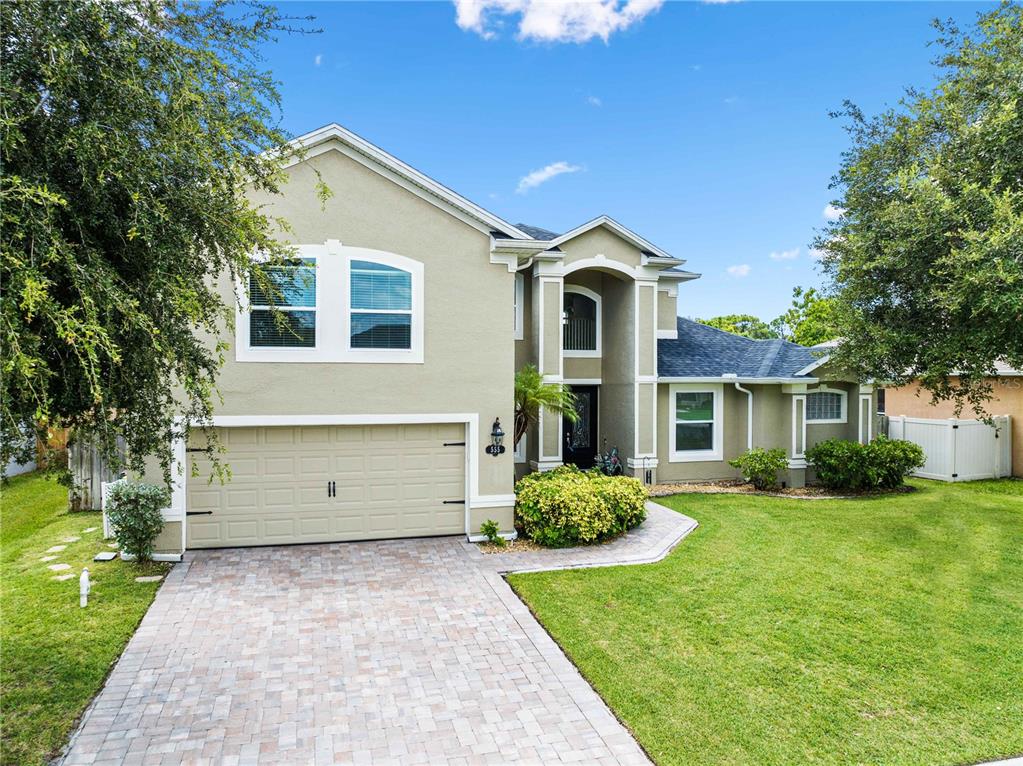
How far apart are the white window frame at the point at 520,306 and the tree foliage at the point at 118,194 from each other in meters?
9.95

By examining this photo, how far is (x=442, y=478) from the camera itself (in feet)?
34.8

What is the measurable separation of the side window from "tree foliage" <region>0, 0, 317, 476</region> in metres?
4.43

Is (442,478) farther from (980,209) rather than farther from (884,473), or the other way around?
(884,473)

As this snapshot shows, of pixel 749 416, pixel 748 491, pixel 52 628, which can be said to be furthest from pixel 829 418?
pixel 52 628

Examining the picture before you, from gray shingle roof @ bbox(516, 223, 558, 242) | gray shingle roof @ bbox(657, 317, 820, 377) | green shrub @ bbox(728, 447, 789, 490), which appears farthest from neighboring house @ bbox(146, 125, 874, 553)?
green shrub @ bbox(728, 447, 789, 490)

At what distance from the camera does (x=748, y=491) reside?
15.3 metres

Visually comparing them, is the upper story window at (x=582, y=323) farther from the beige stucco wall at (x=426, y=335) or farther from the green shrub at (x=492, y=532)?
the green shrub at (x=492, y=532)

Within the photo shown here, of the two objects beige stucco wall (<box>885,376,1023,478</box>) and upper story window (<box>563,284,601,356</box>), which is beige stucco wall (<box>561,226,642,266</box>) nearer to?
upper story window (<box>563,284,601,356</box>)

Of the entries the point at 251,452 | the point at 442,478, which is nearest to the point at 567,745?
the point at 442,478

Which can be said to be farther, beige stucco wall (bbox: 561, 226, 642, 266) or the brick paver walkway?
beige stucco wall (bbox: 561, 226, 642, 266)

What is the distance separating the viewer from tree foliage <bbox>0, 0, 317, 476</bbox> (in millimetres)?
3682

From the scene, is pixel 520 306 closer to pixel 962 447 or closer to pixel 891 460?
pixel 891 460

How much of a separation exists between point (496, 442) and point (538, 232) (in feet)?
24.8

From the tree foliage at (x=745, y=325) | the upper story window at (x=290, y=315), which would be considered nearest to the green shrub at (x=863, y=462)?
the upper story window at (x=290, y=315)
